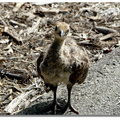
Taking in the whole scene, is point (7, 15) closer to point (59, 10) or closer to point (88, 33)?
point (59, 10)

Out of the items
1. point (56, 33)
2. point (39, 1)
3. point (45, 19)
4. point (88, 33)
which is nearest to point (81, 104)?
point (56, 33)

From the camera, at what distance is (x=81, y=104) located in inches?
186

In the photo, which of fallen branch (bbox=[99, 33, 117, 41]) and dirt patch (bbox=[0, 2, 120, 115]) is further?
fallen branch (bbox=[99, 33, 117, 41])

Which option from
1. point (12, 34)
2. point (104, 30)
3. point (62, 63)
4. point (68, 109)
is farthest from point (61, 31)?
point (104, 30)

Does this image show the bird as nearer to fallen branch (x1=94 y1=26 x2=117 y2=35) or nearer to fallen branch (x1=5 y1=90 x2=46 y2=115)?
fallen branch (x1=5 y1=90 x2=46 y2=115)

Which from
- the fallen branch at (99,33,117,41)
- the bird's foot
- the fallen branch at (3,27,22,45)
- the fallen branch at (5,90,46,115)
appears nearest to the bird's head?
the bird's foot

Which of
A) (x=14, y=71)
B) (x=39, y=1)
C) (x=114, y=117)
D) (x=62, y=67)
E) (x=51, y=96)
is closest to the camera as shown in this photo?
(x=62, y=67)

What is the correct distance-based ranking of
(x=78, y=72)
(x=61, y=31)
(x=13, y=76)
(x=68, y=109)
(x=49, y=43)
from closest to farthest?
(x=61, y=31)
(x=78, y=72)
(x=68, y=109)
(x=13, y=76)
(x=49, y=43)

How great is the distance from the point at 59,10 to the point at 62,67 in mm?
3138

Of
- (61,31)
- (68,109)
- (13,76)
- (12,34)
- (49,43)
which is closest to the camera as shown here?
(61,31)

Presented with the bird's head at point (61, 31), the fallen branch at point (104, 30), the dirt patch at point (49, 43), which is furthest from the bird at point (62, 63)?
the fallen branch at point (104, 30)

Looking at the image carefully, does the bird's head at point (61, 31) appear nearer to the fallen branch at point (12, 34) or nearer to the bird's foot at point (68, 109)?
the bird's foot at point (68, 109)

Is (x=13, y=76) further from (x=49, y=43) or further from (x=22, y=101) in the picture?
(x=49, y=43)

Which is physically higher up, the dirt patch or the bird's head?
the bird's head
